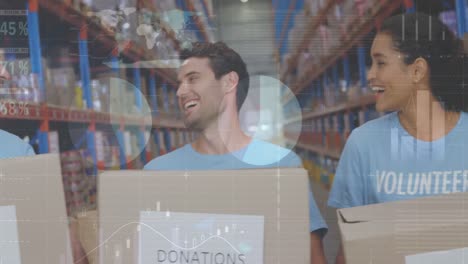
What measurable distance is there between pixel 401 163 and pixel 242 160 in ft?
1.38

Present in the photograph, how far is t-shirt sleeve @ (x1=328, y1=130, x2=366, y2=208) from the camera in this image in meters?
1.28

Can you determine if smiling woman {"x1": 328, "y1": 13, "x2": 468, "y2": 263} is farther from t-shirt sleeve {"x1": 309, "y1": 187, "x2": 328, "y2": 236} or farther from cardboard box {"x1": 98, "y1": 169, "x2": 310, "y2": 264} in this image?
cardboard box {"x1": 98, "y1": 169, "x2": 310, "y2": 264}

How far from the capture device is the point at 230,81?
1.25 metres

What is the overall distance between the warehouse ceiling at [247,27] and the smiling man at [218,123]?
0.09 feet

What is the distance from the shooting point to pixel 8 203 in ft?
3.52

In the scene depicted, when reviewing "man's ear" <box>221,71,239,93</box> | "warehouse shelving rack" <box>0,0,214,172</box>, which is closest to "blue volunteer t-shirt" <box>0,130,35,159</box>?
"warehouse shelving rack" <box>0,0,214,172</box>

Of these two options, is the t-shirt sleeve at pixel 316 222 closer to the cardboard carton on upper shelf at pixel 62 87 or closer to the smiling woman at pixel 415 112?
the smiling woman at pixel 415 112

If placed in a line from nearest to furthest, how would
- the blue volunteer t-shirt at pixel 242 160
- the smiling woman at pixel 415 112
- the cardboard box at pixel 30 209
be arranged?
the cardboard box at pixel 30 209 < the smiling woman at pixel 415 112 < the blue volunteer t-shirt at pixel 242 160

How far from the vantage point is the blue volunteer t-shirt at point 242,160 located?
1.26m

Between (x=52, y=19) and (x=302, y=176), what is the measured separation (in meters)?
0.82

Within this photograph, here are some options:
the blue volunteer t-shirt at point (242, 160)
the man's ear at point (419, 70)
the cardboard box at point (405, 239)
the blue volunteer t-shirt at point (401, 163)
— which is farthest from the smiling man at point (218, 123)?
the man's ear at point (419, 70)

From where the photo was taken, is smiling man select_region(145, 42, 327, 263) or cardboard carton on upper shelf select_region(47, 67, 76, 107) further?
cardboard carton on upper shelf select_region(47, 67, 76, 107)

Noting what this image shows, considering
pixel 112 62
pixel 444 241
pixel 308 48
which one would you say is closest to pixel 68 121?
pixel 112 62

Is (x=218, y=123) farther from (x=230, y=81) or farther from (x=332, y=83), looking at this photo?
(x=332, y=83)
